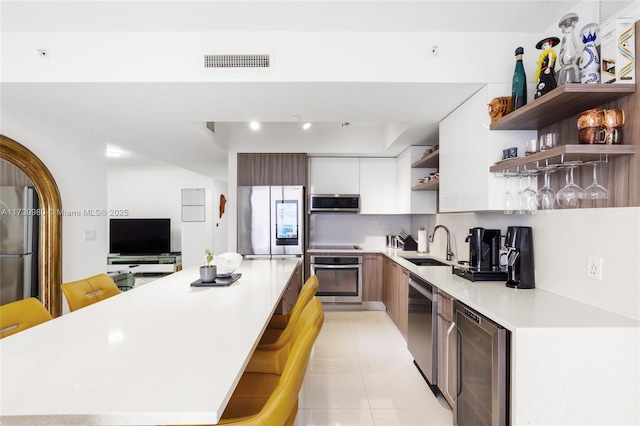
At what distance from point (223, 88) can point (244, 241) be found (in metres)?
2.52

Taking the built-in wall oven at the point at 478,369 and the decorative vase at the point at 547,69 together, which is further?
the decorative vase at the point at 547,69

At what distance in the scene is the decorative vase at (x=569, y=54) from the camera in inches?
62.9

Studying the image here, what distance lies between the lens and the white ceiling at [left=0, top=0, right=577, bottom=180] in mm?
1891

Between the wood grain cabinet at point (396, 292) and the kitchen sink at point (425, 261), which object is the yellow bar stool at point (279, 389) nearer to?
the wood grain cabinet at point (396, 292)

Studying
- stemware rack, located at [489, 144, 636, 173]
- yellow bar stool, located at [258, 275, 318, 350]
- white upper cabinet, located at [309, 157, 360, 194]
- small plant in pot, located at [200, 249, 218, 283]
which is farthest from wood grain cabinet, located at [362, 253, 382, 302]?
stemware rack, located at [489, 144, 636, 173]

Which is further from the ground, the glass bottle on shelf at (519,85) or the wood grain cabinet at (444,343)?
the glass bottle on shelf at (519,85)

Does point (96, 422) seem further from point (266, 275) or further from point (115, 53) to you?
point (115, 53)

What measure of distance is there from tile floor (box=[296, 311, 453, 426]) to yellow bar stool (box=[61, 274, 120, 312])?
1594mm

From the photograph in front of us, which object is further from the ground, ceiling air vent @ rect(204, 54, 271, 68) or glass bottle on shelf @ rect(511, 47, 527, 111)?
ceiling air vent @ rect(204, 54, 271, 68)

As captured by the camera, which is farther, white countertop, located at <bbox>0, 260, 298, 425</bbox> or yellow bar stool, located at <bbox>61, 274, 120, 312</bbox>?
yellow bar stool, located at <bbox>61, 274, 120, 312</bbox>

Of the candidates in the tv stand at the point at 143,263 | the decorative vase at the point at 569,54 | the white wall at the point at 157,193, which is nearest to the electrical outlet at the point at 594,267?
the decorative vase at the point at 569,54

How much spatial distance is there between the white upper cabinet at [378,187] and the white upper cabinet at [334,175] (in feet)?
0.39

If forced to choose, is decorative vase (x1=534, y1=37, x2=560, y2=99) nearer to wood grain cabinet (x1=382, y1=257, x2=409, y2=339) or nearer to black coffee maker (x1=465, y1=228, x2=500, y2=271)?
black coffee maker (x1=465, y1=228, x2=500, y2=271)

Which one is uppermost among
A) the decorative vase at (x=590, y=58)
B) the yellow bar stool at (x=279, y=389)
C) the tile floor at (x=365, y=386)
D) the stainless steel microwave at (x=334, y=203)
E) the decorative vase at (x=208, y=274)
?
the decorative vase at (x=590, y=58)
